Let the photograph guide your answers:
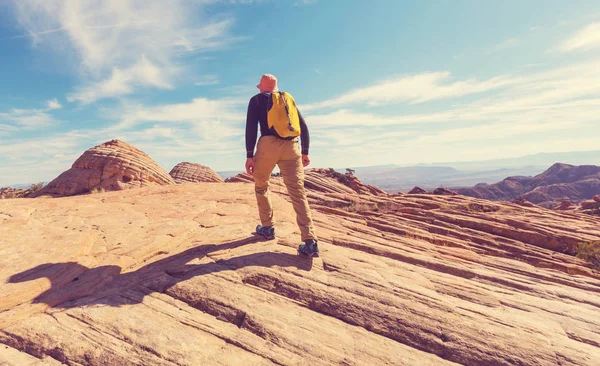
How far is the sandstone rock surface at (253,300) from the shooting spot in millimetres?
4535

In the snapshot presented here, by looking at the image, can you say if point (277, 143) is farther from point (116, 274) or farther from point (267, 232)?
point (116, 274)

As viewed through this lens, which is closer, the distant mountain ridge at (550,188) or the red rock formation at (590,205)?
the red rock formation at (590,205)

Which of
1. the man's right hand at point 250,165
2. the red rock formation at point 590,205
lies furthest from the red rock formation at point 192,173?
the red rock formation at point 590,205

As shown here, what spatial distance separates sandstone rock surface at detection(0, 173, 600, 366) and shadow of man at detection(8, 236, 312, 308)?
0.10 ft

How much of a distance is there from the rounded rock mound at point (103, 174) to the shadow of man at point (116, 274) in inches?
817

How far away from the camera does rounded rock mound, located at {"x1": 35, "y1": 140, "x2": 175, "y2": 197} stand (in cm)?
2522

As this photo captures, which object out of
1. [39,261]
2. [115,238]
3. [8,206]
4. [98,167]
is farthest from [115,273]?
[98,167]

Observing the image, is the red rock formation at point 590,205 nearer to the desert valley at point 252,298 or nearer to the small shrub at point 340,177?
A: the small shrub at point 340,177

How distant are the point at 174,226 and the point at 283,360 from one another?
605 centimetres

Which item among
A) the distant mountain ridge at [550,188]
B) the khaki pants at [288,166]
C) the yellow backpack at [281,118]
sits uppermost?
the yellow backpack at [281,118]

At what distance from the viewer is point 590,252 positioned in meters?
12.8

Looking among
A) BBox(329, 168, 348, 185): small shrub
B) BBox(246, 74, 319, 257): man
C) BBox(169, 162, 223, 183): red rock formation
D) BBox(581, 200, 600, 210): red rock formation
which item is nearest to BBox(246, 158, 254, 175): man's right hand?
BBox(246, 74, 319, 257): man

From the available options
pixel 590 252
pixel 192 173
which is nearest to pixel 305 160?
pixel 590 252

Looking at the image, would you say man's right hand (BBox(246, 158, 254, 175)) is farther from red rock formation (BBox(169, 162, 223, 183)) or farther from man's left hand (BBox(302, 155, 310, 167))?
red rock formation (BBox(169, 162, 223, 183))
